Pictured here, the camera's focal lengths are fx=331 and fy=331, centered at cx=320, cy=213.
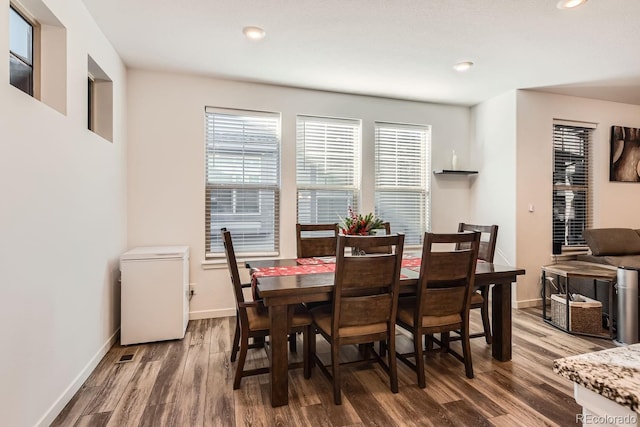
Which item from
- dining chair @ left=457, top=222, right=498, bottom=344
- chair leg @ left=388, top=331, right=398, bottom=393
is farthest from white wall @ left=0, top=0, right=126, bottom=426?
dining chair @ left=457, top=222, right=498, bottom=344

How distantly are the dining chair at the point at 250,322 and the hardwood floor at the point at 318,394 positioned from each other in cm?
13

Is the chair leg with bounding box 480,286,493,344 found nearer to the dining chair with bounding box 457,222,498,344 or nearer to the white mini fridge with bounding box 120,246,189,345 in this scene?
the dining chair with bounding box 457,222,498,344

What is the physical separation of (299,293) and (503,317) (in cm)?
176

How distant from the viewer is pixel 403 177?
459 cm

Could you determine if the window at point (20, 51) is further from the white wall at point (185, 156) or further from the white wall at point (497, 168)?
the white wall at point (497, 168)

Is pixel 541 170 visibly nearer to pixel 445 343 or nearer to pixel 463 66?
pixel 463 66

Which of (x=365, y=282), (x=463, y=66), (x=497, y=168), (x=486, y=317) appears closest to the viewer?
(x=365, y=282)

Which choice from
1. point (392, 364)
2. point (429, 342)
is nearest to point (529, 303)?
point (429, 342)

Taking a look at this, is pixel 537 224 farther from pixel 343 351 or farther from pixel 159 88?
pixel 159 88

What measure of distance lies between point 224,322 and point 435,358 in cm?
219

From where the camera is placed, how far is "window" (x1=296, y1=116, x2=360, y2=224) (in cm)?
414

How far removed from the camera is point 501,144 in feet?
14.1

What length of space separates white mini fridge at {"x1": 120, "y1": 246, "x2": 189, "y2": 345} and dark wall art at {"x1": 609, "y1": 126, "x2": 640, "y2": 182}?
18.4 feet

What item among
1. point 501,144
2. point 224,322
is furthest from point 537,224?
point 224,322
